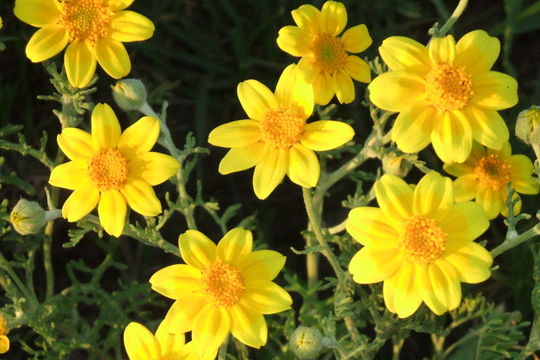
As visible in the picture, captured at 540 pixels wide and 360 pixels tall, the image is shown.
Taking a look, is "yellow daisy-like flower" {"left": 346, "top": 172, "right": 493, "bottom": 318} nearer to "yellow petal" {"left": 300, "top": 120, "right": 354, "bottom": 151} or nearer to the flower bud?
"yellow petal" {"left": 300, "top": 120, "right": 354, "bottom": 151}

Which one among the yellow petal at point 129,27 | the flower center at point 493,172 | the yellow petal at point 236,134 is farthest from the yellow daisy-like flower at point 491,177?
the yellow petal at point 129,27

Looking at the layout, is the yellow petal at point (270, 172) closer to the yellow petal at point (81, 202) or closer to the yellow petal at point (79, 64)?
the yellow petal at point (81, 202)

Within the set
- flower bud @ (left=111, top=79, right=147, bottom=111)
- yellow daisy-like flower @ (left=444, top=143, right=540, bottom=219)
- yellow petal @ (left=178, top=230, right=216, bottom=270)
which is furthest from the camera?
yellow daisy-like flower @ (left=444, top=143, right=540, bottom=219)

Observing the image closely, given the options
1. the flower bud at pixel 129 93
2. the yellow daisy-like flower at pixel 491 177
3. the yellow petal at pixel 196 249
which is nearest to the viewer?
the yellow petal at pixel 196 249

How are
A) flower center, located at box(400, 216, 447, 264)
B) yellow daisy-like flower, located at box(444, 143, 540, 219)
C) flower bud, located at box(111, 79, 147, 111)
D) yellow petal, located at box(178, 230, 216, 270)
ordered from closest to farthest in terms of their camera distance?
flower center, located at box(400, 216, 447, 264)
yellow petal, located at box(178, 230, 216, 270)
flower bud, located at box(111, 79, 147, 111)
yellow daisy-like flower, located at box(444, 143, 540, 219)

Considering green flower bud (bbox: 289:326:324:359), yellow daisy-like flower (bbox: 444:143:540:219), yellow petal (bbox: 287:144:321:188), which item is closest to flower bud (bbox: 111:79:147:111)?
yellow petal (bbox: 287:144:321:188)

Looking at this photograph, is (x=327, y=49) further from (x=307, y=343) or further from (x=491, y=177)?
(x=307, y=343)

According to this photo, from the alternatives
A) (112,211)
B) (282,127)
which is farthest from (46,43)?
(282,127)
